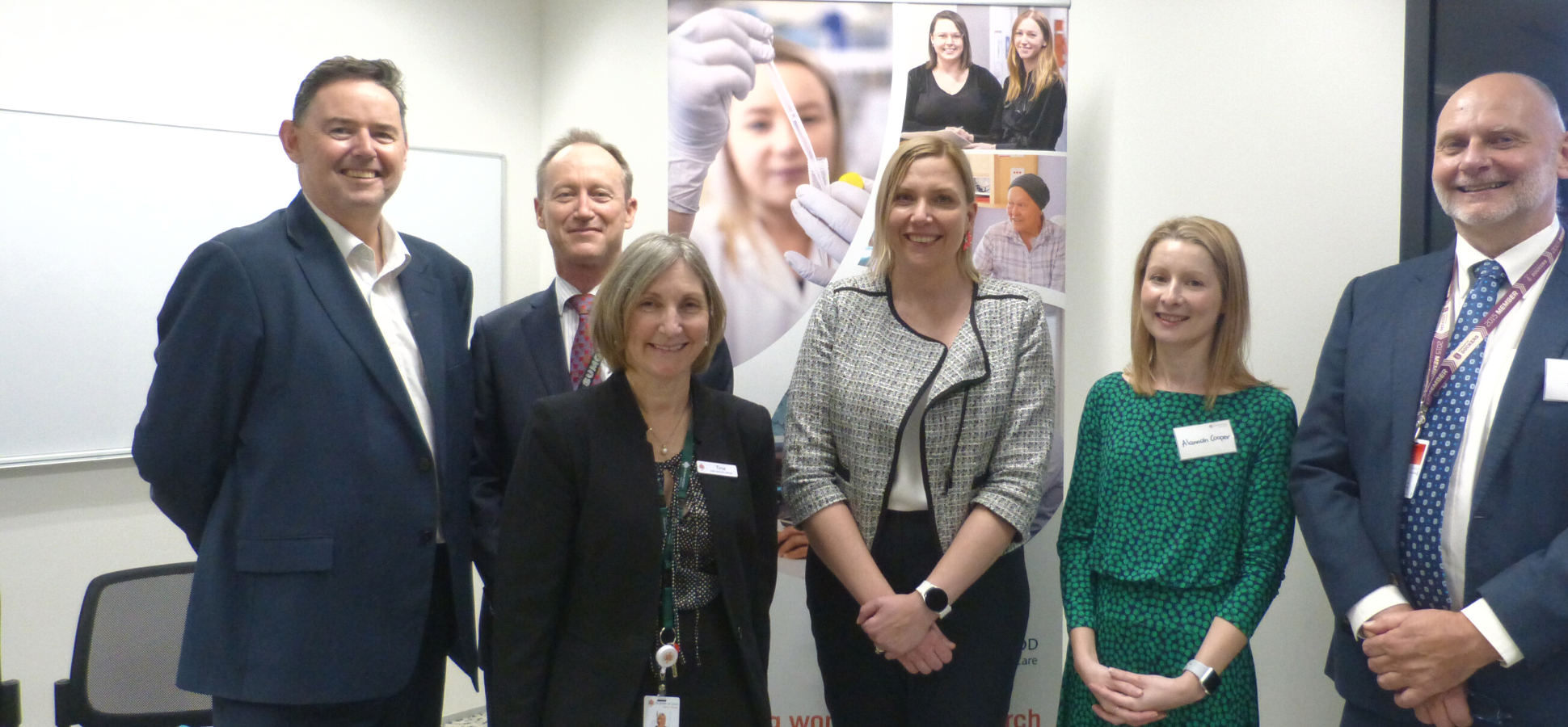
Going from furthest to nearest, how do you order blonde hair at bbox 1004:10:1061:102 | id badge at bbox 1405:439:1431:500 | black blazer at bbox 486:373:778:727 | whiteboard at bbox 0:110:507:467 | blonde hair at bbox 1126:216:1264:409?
whiteboard at bbox 0:110:507:467 < blonde hair at bbox 1004:10:1061:102 < blonde hair at bbox 1126:216:1264:409 < id badge at bbox 1405:439:1431:500 < black blazer at bbox 486:373:778:727

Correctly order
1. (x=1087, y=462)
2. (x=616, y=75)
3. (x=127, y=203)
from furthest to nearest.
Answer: (x=616, y=75) → (x=127, y=203) → (x=1087, y=462)

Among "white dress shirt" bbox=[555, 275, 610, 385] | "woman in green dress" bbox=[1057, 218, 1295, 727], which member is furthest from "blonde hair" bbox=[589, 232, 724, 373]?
"woman in green dress" bbox=[1057, 218, 1295, 727]

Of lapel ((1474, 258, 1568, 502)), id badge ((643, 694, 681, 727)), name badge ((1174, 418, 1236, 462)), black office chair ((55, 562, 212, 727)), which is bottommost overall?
black office chair ((55, 562, 212, 727))

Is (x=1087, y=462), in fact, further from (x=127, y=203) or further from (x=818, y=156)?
(x=127, y=203)

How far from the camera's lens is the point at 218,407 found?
170 cm

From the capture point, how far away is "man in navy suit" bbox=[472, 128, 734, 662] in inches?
80.3

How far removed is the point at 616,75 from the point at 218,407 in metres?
2.77

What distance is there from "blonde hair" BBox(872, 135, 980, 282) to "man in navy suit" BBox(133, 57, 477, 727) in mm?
948

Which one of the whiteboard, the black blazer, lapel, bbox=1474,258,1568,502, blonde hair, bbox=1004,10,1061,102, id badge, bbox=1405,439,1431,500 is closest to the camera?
the black blazer

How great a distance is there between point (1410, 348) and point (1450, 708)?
2.17ft

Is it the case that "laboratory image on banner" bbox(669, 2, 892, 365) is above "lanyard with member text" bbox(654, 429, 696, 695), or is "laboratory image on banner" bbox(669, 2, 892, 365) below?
above

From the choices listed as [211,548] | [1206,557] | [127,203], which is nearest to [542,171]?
[211,548]

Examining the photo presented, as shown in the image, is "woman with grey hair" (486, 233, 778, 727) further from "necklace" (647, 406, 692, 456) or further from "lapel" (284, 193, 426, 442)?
"lapel" (284, 193, 426, 442)

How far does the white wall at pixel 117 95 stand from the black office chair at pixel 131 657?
2.98 feet
